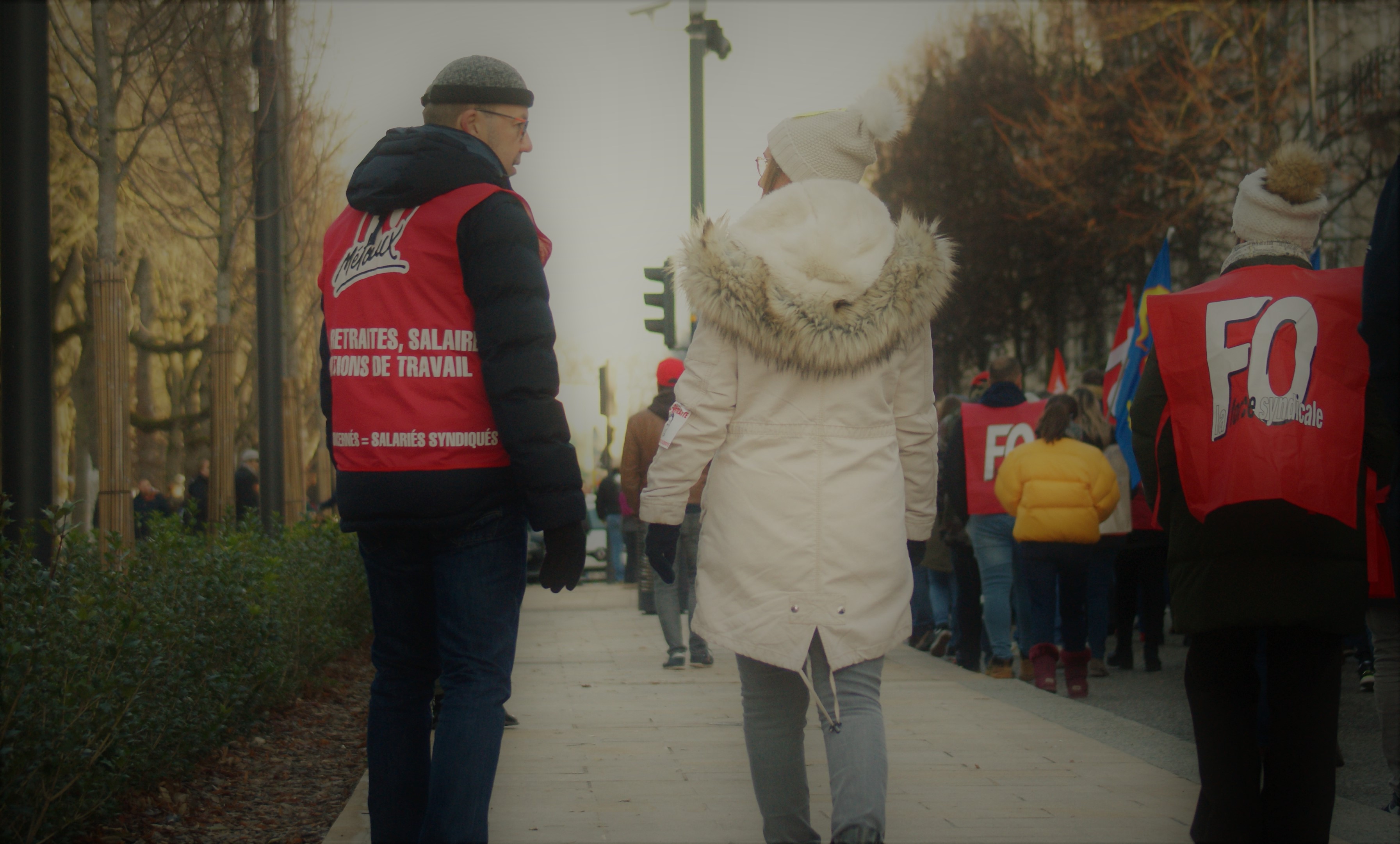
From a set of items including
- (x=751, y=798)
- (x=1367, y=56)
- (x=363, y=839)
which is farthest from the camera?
(x=1367, y=56)

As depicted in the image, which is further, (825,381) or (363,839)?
(363,839)

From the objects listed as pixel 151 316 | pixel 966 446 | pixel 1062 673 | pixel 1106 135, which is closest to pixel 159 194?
pixel 966 446

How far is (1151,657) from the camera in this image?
9.31 m

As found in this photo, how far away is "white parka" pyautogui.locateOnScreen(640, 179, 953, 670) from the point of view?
136 inches

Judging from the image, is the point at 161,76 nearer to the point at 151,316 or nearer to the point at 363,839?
the point at 363,839

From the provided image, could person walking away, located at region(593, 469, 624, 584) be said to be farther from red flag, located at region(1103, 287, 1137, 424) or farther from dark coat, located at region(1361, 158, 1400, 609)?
dark coat, located at region(1361, 158, 1400, 609)

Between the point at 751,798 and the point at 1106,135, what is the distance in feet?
79.1

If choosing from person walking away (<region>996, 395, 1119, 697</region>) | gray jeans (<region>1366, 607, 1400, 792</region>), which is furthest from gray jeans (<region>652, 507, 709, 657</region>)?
gray jeans (<region>1366, 607, 1400, 792</region>)

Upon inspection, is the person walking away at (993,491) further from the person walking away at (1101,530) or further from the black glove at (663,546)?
the black glove at (663,546)

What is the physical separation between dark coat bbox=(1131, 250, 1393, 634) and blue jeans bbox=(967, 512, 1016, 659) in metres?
5.03

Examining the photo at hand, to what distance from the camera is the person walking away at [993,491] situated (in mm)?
8688

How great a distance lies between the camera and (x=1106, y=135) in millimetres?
26844

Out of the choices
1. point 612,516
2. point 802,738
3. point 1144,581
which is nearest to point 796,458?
point 802,738

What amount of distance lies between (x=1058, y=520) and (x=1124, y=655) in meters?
2.05
